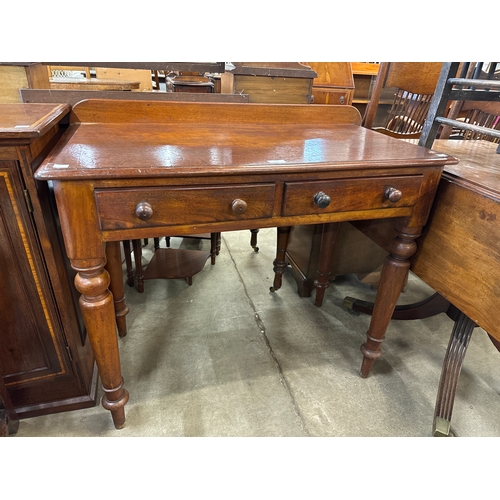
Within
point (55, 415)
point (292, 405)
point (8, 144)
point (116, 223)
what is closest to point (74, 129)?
point (8, 144)

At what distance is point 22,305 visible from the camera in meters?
1.00

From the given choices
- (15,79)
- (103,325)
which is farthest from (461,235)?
(15,79)

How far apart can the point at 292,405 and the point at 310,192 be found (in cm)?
80

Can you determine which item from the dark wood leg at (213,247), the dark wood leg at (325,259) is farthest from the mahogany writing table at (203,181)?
the dark wood leg at (213,247)

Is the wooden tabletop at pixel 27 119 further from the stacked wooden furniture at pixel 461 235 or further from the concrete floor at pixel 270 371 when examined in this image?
the stacked wooden furniture at pixel 461 235

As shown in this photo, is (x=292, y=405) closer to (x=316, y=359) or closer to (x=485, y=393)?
(x=316, y=359)

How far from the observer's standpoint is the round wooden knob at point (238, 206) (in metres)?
0.89

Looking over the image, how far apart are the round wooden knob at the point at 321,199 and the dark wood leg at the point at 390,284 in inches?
13.0

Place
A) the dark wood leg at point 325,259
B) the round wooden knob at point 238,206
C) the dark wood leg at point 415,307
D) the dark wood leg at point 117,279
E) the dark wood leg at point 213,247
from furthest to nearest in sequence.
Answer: the dark wood leg at point 213,247, the dark wood leg at point 325,259, the dark wood leg at point 415,307, the dark wood leg at point 117,279, the round wooden knob at point 238,206

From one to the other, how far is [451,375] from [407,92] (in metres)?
1.97

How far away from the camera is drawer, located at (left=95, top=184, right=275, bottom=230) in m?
0.82

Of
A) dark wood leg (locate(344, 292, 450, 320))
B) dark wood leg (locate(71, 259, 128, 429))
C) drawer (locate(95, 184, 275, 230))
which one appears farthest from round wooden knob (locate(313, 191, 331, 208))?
dark wood leg (locate(344, 292, 450, 320))

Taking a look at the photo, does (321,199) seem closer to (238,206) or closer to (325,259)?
(238,206)

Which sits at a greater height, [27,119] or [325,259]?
[27,119]
